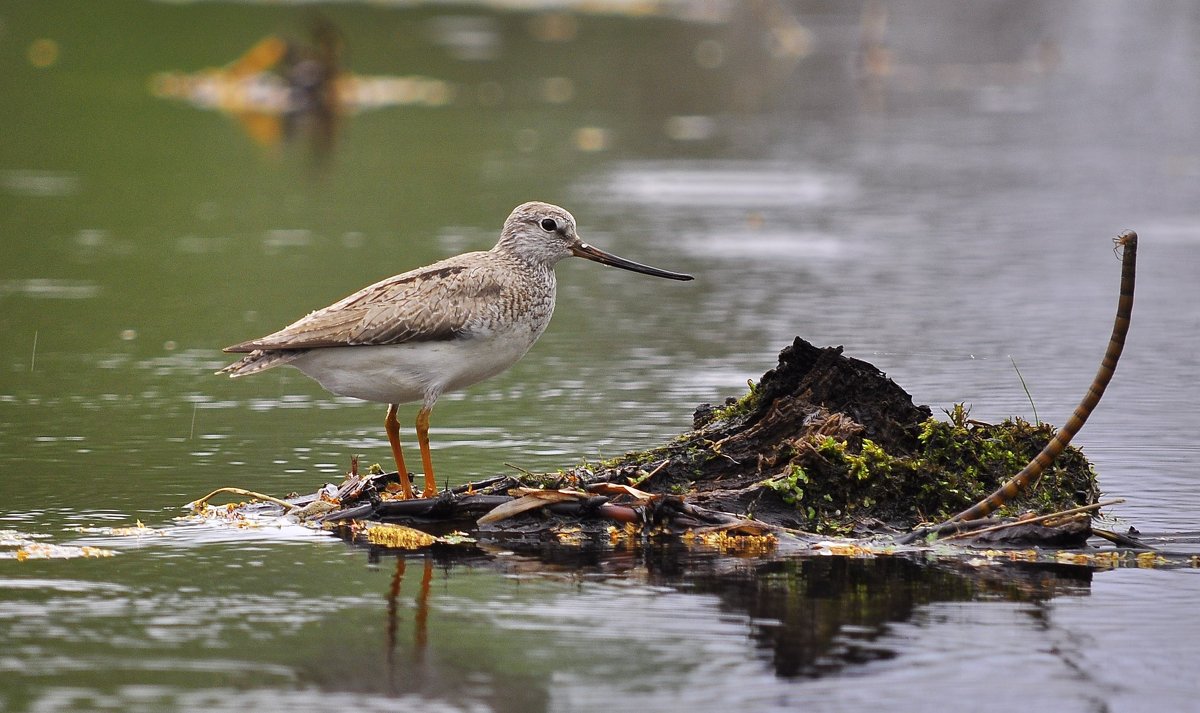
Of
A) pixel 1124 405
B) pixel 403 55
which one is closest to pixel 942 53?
pixel 403 55

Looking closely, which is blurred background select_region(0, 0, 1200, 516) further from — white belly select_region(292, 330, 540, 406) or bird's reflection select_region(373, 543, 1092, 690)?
bird's reflection select_region(373, 543, 1092, 690)

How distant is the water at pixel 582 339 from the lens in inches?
273

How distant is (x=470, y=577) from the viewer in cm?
802

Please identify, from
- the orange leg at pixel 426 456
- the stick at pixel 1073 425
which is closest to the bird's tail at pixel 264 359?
the orange leg at pixel 426 456

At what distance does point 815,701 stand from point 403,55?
32397 mm

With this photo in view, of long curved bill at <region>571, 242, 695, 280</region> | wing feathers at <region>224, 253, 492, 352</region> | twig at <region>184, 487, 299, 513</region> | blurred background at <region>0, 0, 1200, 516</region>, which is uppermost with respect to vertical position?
blurred background at <region>0, 0, 1200, 516</region>

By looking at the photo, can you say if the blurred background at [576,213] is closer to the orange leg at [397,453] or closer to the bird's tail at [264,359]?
the orange leg at [397,453]

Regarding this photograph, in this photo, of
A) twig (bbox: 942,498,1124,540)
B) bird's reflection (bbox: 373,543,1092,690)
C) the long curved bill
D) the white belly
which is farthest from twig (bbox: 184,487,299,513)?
twig (bbox: 942,498,1124,540)

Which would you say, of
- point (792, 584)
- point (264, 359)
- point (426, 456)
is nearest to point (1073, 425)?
point (792, 584)

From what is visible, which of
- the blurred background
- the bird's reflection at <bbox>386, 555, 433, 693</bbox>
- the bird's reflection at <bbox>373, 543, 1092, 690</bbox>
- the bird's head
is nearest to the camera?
the bird's reflection at <bbox>386, 555, 433, 693</bbox>

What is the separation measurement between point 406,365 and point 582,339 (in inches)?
215

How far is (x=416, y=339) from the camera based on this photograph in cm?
899

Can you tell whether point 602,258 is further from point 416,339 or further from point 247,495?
point 247,495

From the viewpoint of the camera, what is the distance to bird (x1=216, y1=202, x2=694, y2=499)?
9.00m
